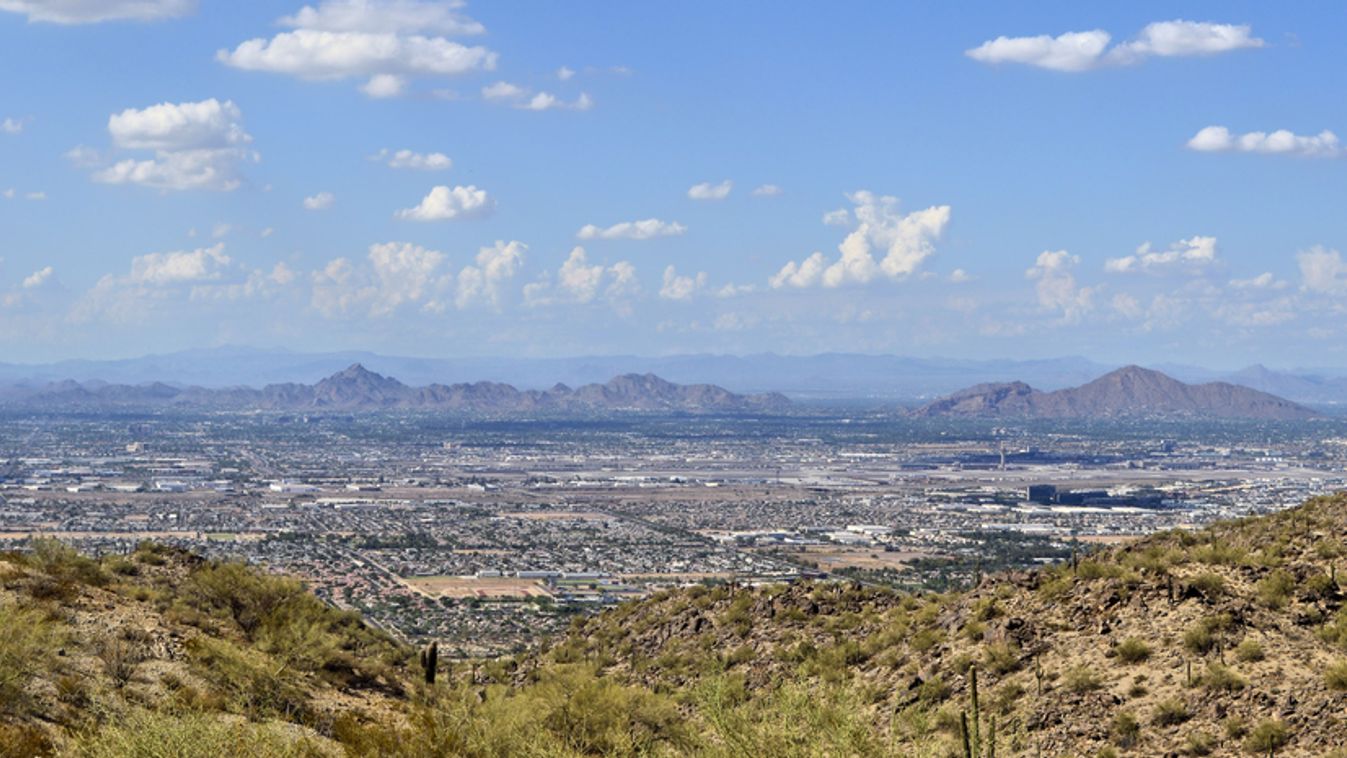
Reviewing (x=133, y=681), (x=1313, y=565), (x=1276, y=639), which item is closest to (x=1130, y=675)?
(x=1276, y=639)

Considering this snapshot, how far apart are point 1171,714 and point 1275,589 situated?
4536 mm

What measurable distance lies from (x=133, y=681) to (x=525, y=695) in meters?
6.65

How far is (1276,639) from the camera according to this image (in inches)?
958

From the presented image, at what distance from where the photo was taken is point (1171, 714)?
22.8 meters

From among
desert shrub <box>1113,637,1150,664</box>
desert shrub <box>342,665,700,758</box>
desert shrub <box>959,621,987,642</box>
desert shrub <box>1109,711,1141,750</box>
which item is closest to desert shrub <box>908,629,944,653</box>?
desert shrub <box>959,621,987,642</box>

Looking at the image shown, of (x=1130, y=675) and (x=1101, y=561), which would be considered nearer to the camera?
(x=1130, y=675)

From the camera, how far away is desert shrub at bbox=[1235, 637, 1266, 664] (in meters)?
23.7

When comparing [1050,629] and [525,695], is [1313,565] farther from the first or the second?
[525,695]

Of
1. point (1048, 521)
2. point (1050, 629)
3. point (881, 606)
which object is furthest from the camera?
point (1048, 521)

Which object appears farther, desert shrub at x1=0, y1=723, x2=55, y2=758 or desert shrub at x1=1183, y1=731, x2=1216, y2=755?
desert shrub at x1=1183, y1=731, x2=1216, y2=755

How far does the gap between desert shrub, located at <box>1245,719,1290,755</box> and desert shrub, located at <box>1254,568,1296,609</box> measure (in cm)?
455

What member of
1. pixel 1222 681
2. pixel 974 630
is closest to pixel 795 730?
pixel 1222 681

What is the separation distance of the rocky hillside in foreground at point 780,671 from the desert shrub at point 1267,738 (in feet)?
0.13

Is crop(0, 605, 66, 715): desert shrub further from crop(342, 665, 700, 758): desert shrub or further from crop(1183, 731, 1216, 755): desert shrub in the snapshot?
crop(1183, 731, 1216, 755): desert shrub
